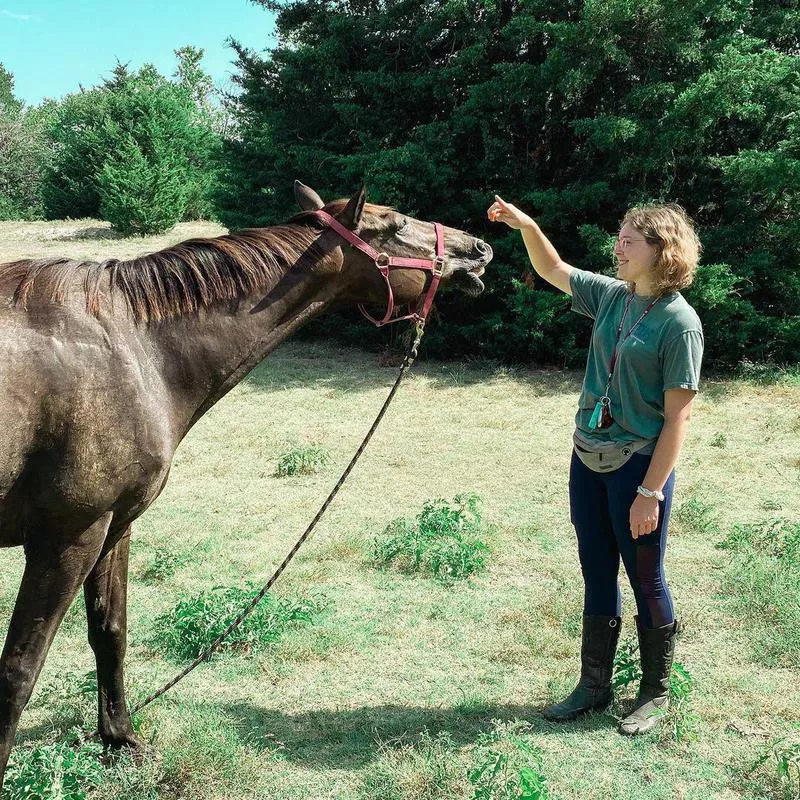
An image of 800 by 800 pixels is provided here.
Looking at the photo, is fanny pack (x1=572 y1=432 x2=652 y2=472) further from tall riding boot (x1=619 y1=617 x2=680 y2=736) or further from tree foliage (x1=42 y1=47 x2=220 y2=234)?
tree foliage (x1=42 y1=47 x2=220 y2=234)

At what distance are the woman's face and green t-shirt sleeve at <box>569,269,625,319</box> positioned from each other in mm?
277

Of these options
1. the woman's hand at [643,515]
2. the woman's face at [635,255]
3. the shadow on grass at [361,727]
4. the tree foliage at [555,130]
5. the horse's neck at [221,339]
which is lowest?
the shadow on grass at [361,727]

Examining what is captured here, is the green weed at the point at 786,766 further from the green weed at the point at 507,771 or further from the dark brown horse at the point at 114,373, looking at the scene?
the dark brown horse at the point at 114,373

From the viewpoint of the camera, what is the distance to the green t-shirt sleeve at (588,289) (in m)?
3.39

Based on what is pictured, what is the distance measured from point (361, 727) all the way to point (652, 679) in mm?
1289

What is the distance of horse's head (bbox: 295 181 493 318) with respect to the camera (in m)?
3.01

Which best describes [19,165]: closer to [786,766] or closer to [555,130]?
[555,130]

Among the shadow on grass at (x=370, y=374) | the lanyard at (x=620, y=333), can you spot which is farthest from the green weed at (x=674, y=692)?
the shadow on grass at (x=370, y=374)

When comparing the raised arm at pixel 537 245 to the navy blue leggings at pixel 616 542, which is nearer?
the navy blue leggings at pixel 616 542

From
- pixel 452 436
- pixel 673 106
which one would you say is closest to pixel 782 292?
pixel 673 106

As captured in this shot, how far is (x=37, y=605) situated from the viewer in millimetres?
2531

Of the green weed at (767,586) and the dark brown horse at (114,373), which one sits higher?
the dark brown horse at (114,373)

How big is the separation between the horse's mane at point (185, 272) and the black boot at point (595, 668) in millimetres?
2035

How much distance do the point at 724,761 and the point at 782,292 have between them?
28.0ft
